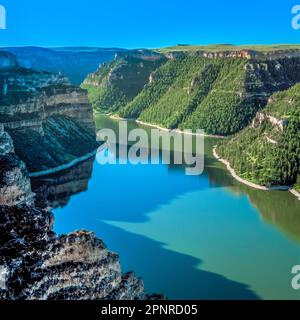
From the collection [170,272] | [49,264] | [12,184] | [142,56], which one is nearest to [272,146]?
[170,272]

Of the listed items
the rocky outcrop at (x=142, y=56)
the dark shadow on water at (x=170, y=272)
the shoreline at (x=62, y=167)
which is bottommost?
the dark shadow on water at (x=170, y=272)

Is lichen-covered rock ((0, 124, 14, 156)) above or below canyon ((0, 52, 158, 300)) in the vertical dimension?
above

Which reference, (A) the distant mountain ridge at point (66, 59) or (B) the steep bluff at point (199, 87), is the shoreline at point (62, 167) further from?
(A) the distant mountain ridge at point (66, 59)

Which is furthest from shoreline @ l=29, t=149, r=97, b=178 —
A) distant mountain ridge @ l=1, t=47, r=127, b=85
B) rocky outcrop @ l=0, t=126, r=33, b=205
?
distant mountain ridge @ l=1, t=47, r=127, b=85

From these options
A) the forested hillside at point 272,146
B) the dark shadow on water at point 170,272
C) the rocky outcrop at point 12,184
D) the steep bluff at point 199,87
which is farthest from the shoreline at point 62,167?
the rocky outcrop at point 12,184

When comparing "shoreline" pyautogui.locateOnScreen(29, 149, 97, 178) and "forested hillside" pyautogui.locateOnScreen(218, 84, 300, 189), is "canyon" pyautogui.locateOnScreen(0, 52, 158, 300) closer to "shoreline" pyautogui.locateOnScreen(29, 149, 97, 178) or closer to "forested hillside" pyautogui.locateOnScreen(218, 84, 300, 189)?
"shoreline" pyautogui.locateOnScreen(29, 149, 97, 178)

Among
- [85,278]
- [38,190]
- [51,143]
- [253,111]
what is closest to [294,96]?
[253,111]
